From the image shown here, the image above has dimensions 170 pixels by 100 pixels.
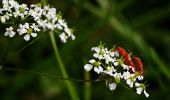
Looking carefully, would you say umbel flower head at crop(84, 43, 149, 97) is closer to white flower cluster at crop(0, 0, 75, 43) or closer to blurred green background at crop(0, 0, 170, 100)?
white flower cluster at crop(0, 0, 75, 43)

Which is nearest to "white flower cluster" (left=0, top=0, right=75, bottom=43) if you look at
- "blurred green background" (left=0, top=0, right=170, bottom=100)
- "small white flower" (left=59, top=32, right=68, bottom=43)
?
"small white flower" (left=59, top=32, right=68, bottom=43)

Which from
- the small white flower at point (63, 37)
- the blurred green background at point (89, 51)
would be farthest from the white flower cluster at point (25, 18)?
the blurred green background at point (89, 51)

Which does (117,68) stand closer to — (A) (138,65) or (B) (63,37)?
(A) (138,65)

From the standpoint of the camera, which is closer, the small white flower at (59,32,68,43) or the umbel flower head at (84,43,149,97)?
the umbel flower head at (84,43,149,97)

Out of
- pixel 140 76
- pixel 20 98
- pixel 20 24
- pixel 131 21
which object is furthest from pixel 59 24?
pixel 131 21

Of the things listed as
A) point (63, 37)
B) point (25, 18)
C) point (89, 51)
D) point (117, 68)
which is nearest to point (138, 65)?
point (117, 68)

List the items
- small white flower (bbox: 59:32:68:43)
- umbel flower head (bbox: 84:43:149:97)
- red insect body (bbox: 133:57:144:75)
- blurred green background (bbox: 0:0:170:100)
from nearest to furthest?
umbel flower head (bbox: 84:43:149:97), red insect body (bbox: 133:57:144:75), small white flower (bbox: 59:32:68:43), blurred green background (bbox: 0:0:170:100)
